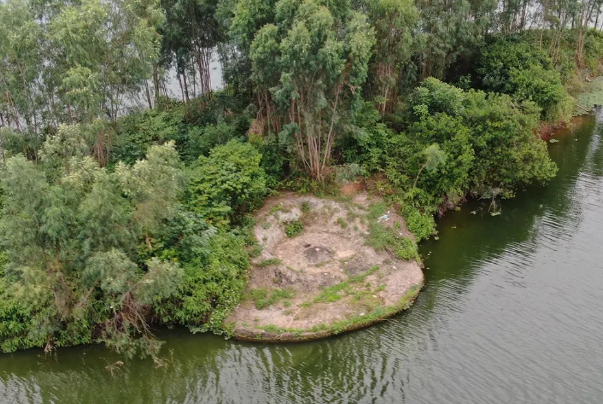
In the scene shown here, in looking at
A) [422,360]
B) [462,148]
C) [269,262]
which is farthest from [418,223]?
[422,360]

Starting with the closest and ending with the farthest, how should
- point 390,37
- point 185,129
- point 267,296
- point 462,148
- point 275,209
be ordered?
point 267,296 → point 275,209 → point 462,148 → point 390,37 → point 185,129

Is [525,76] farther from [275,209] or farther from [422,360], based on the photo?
[422,360]

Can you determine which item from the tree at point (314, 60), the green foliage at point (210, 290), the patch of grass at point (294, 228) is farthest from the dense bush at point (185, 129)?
the green foliage at point (210, 290)

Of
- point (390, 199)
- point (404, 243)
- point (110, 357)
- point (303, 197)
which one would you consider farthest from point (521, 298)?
point (110, 357)

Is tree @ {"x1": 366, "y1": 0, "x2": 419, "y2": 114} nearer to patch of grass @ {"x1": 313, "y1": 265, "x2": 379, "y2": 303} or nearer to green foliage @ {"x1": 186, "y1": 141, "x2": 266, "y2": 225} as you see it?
green foliage @ {"x1": 186, "y1": 141, "x2": 266, "y2": 225}

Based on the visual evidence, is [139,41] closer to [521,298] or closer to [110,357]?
[110,357]

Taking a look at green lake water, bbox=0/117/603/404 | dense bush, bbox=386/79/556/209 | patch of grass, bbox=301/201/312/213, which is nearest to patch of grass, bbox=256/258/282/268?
patch of grass, bbox=301/201/312/213
